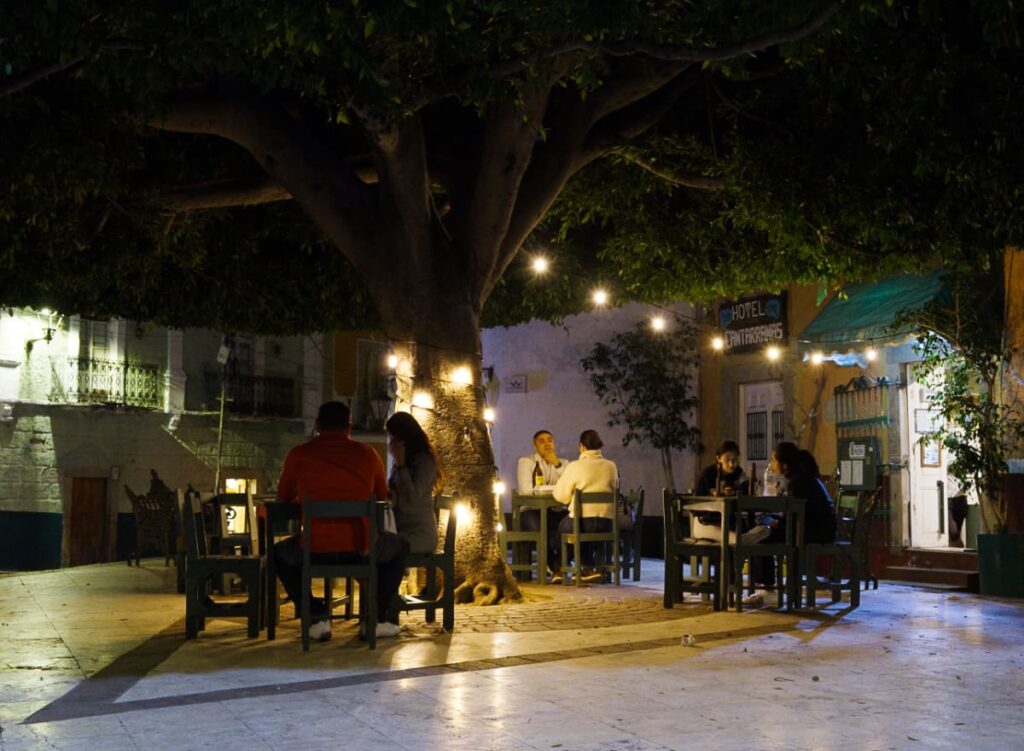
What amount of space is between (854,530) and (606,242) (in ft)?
13.8

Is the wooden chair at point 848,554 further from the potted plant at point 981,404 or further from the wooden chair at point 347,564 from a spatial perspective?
the wooden chair at point 347,564

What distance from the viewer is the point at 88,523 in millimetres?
27312

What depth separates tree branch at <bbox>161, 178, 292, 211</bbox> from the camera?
1176 centimetres

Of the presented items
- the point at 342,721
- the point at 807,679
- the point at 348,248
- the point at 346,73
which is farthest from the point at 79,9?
the point at 807,679

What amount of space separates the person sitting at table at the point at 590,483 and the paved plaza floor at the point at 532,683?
2.91 metres

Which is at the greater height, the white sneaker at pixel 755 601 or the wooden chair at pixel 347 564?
the wooden chair at pixel 347 564

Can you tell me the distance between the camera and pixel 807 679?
266 inches

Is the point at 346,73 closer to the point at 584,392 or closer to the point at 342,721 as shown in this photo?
the point at 342,721

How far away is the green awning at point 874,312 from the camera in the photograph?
49.5ft

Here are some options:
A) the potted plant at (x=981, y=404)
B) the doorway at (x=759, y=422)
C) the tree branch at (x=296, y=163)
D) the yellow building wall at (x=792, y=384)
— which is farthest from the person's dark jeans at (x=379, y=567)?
the doorway at (x=759, y=422)

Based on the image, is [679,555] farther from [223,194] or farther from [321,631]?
[223,194]

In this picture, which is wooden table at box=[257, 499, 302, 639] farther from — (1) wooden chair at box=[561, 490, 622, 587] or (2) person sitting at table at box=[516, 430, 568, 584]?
(2) person sitting at table at box=[516, 430, 568, 584]

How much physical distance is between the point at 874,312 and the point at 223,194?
27.8 feet

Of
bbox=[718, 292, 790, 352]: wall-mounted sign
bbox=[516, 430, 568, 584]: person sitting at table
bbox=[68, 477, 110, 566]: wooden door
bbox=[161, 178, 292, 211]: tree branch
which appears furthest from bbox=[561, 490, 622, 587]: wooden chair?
bbox=[68, 477, 110, 566]: wooden door
